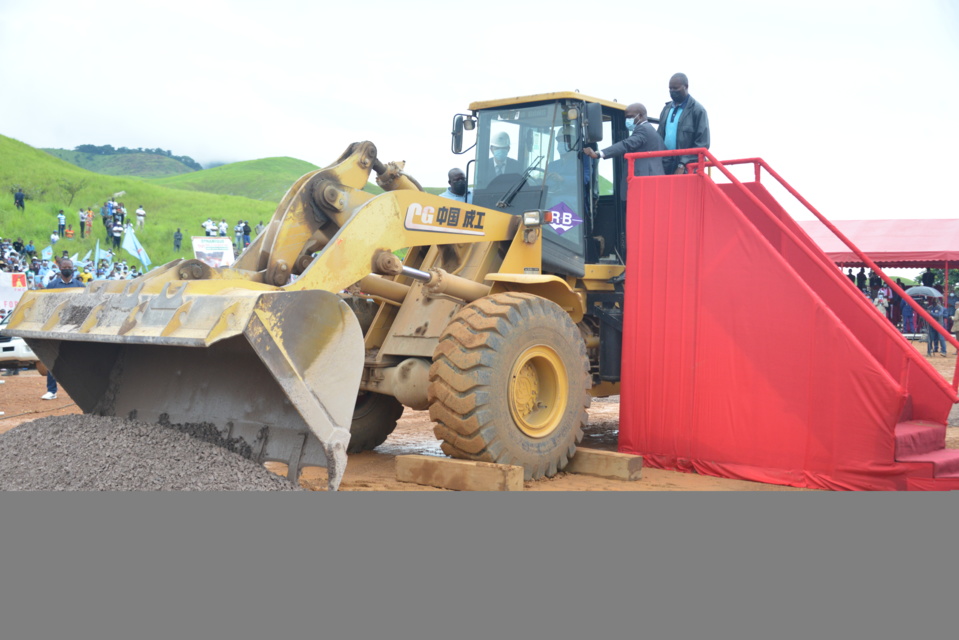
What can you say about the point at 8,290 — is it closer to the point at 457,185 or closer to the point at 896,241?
the point at 457,185

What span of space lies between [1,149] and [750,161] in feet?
218

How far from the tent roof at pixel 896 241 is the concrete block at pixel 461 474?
19.7m

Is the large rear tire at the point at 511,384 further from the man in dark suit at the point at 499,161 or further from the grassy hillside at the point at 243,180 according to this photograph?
the grassy hillside at the point at 243,180

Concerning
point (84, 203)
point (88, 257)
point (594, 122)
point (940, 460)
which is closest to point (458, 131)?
point (594, 122)

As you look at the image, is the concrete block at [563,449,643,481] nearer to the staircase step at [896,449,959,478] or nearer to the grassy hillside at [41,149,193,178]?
the staircase step at [896,449,959,478]

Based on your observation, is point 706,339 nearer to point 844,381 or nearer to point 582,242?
point 844,381

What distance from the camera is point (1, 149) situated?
207 ft

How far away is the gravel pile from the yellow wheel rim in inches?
79.1

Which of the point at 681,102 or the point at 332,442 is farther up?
the point at 681,102

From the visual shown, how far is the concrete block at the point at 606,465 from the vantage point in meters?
7.06

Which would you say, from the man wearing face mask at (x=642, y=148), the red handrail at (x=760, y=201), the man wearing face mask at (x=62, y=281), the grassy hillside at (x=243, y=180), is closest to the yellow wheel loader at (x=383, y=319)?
the man wearing face mask at (x=642, y=148)

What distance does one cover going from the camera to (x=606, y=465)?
23.6ft

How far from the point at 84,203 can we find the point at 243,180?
52.7 meters

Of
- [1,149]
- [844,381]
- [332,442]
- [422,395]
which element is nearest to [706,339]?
[844,381]
